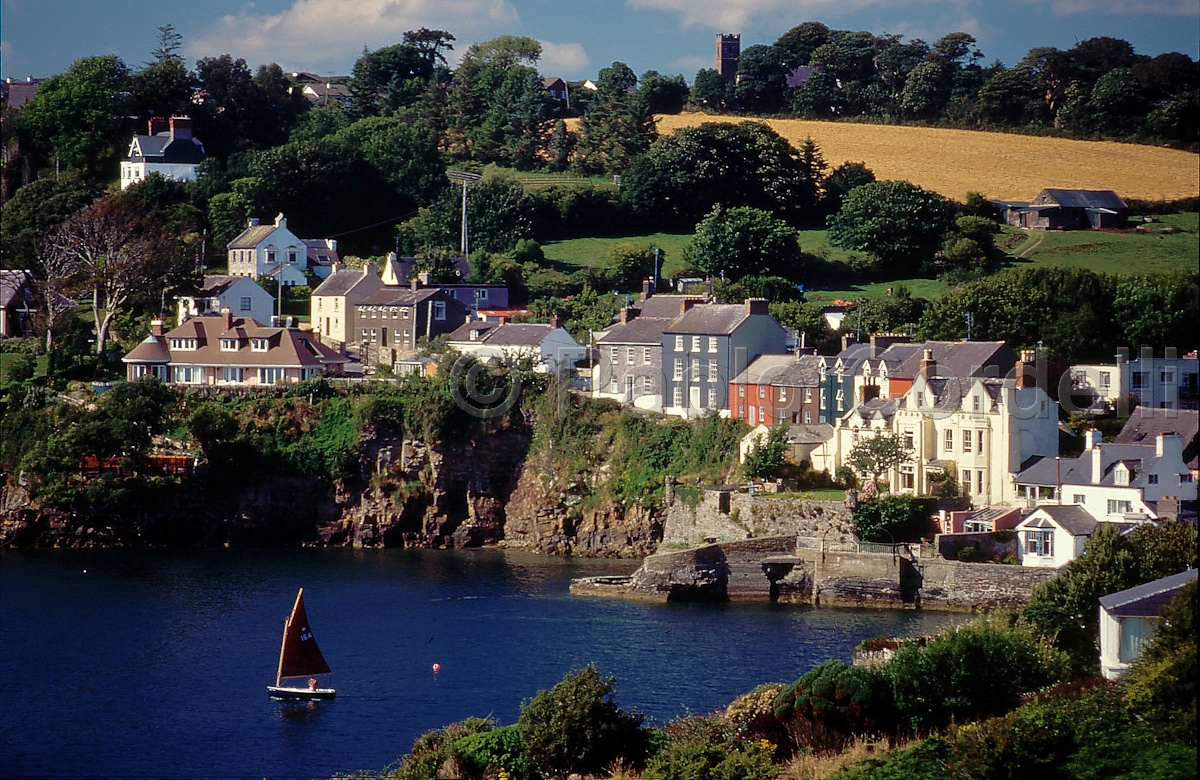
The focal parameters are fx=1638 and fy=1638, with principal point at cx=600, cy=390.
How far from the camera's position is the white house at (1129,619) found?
30828 mm

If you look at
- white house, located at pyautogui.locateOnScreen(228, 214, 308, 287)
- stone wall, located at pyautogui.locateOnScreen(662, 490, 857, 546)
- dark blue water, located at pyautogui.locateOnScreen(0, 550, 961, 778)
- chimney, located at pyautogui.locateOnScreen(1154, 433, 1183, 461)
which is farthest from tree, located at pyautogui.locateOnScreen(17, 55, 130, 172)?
chimney, located at pyautogui.locateOnScreen(1154, 433, 1183, 461)

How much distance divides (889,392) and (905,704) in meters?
28.4

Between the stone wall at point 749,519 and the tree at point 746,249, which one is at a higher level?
the tree at point 746,249

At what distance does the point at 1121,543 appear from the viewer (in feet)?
136

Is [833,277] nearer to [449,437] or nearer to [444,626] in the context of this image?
[449,437]

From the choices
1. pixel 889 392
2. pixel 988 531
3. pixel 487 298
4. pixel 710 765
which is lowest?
pixel 710 765

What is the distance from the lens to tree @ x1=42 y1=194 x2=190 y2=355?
7906 centimetres

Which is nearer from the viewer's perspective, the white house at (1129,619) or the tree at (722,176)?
the white house at (1129,619)

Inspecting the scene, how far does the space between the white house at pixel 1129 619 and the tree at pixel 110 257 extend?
185 ft

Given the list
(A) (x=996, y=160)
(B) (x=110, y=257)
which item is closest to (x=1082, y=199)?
(A) (x=996, y=160)

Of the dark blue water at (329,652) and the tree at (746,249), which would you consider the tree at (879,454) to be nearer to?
the dark blue water at (329,652)

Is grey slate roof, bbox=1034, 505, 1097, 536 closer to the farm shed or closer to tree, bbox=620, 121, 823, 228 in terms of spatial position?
the farm shed

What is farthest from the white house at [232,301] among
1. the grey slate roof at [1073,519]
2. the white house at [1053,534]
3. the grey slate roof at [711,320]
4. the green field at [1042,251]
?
the grey slate roof at [1073,519]

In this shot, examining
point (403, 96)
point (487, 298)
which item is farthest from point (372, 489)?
point (403, 96)
